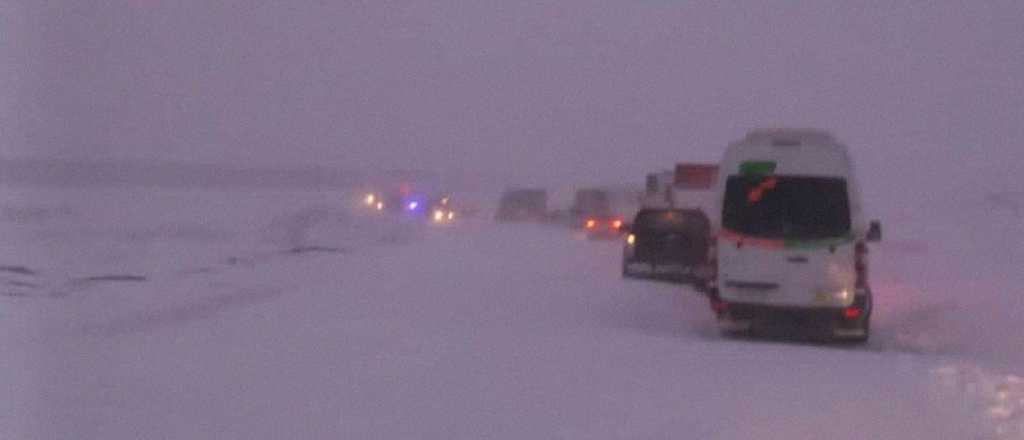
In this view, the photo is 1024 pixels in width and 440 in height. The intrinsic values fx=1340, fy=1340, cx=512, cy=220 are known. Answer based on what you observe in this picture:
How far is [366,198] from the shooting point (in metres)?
56.0

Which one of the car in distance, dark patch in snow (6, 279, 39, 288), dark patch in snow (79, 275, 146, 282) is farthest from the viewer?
the car in distance

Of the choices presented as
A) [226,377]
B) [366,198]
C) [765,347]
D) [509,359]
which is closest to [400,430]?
[226,377]

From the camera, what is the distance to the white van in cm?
1758

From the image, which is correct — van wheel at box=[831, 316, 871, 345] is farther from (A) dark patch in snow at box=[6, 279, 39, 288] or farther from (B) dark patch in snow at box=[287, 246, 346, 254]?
(B) dark patch in snow at box=[287, 246, 346, 254]

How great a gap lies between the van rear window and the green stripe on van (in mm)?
64

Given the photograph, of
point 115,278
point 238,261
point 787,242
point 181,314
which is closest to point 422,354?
point 181,314

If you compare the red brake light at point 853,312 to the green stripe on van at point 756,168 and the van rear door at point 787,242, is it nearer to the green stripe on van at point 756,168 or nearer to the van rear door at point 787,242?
the van rear door at point 787,242

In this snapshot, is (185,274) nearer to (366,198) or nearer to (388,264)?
(388,264)

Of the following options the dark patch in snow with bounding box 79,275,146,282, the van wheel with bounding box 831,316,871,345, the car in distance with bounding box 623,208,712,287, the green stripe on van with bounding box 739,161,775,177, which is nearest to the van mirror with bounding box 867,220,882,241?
the van wheel with bounding box 831,316,871,345

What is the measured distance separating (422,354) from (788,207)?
7047 millimetres

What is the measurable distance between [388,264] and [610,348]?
45.0 ft

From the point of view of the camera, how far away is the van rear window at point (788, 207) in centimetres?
1775

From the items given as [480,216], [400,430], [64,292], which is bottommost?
[400,430]

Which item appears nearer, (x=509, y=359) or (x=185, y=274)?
(x=509, y=359)
